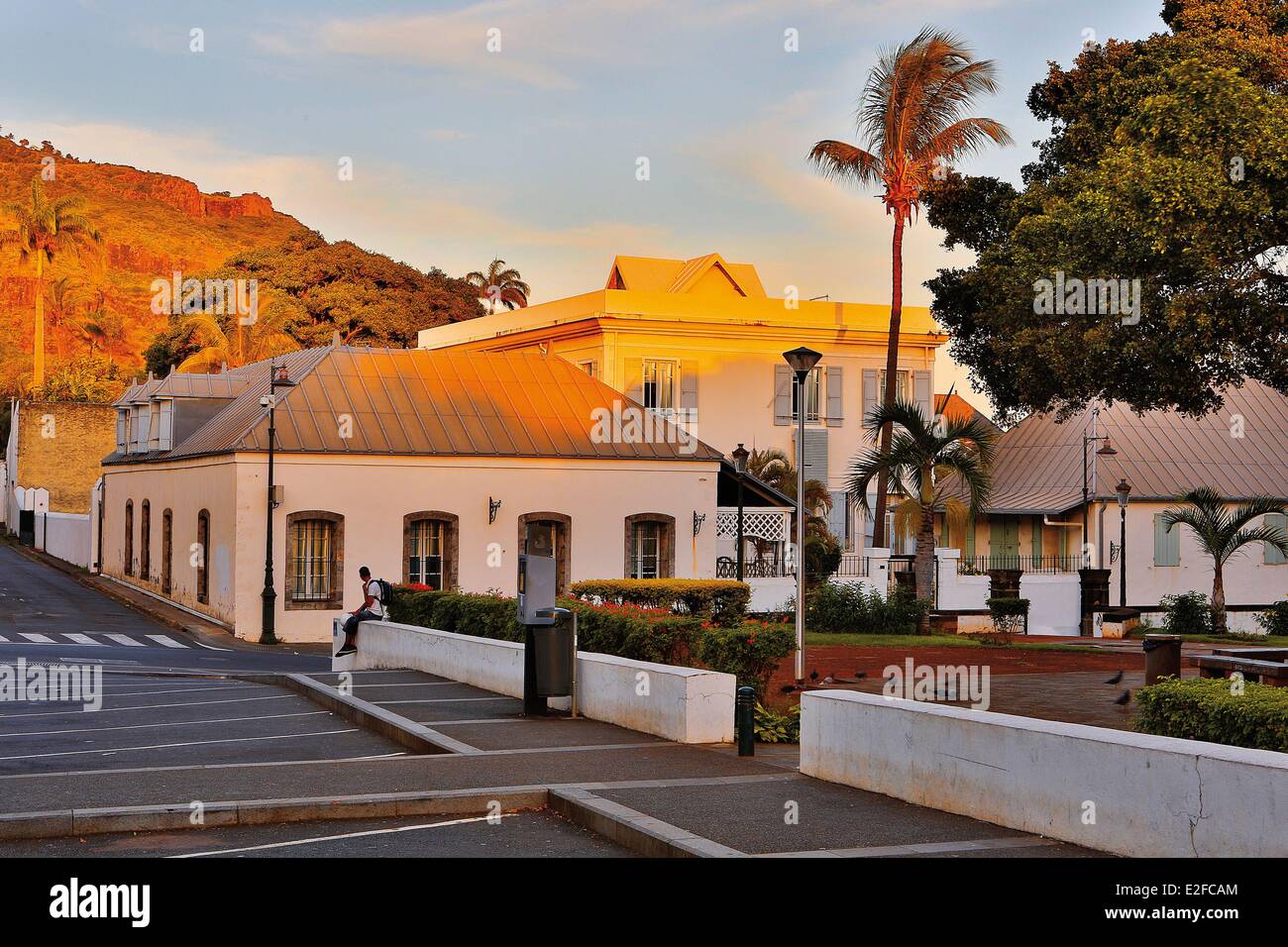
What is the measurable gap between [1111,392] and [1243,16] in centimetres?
802

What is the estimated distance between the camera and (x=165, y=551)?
39.7 metres

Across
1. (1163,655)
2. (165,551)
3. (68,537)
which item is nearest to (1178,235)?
(1163,655)

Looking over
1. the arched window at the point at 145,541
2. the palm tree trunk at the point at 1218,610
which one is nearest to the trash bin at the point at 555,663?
the palm tree trunk at the point at 1218,610

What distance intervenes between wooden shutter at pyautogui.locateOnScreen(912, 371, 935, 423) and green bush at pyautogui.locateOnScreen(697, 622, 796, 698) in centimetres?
3735

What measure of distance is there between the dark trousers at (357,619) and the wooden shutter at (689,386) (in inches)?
1022

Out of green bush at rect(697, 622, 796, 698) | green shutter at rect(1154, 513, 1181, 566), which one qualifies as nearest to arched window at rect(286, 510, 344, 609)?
green bush at rect(697, 622, 796, 698)

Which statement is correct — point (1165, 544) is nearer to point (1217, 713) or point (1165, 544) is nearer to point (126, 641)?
point (126, 641)

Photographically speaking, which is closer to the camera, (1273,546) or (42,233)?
(1273,546)

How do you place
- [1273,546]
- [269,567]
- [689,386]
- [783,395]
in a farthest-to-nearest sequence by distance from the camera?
[783,395] < [689,386] < [1273,546] < [269,567]

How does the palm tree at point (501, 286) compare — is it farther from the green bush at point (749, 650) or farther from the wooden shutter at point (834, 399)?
the green bush at point (749, 650)

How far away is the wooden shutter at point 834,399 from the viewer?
5013cm

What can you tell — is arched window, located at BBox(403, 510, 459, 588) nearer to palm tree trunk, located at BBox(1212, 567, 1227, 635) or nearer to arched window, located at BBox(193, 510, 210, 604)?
arched window, located at BBox(193, 510, 210, 604)

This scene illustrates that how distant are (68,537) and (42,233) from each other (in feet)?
84.2

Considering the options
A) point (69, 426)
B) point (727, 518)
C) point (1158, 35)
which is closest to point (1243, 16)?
point (1158, 35)
